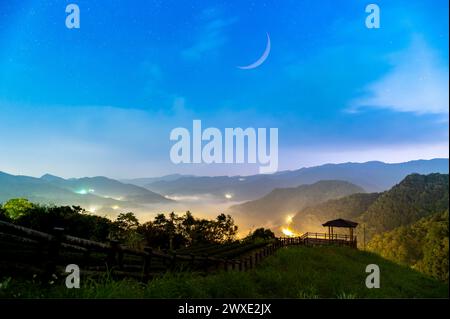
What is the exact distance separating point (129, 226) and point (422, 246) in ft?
252

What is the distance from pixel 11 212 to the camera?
2021 inches

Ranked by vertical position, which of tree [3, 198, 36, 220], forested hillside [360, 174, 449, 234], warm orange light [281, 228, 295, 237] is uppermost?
forested hillside [360, 174, 449, 234]

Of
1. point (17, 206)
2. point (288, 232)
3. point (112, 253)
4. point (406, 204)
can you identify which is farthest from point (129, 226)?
point (406, 204)

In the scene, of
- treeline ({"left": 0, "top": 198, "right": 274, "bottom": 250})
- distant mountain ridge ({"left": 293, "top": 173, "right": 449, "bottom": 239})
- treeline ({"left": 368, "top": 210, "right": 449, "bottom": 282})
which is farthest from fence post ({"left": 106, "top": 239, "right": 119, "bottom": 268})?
distant mountain ridge ({"left": 293, "top": 173, "right": 449, "bottom": 239})

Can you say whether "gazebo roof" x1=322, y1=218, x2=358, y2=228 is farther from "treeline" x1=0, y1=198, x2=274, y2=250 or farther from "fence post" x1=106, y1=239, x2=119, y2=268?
"fence post" x1=106, y1=239, x2=119, y2=268

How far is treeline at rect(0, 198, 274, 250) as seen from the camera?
38406 millimetres

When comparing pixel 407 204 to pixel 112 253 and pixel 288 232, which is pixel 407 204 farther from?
pixel 112 253

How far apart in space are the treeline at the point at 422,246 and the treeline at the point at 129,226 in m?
37.2

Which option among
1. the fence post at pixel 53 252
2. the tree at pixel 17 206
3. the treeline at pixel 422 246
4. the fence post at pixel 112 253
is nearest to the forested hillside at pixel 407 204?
the treeline at pixel 422 246

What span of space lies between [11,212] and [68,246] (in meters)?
53.0

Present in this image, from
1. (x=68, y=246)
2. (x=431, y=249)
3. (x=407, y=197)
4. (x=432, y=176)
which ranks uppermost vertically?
(x=432, y=176)

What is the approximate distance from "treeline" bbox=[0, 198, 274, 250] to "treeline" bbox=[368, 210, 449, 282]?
37243mm
